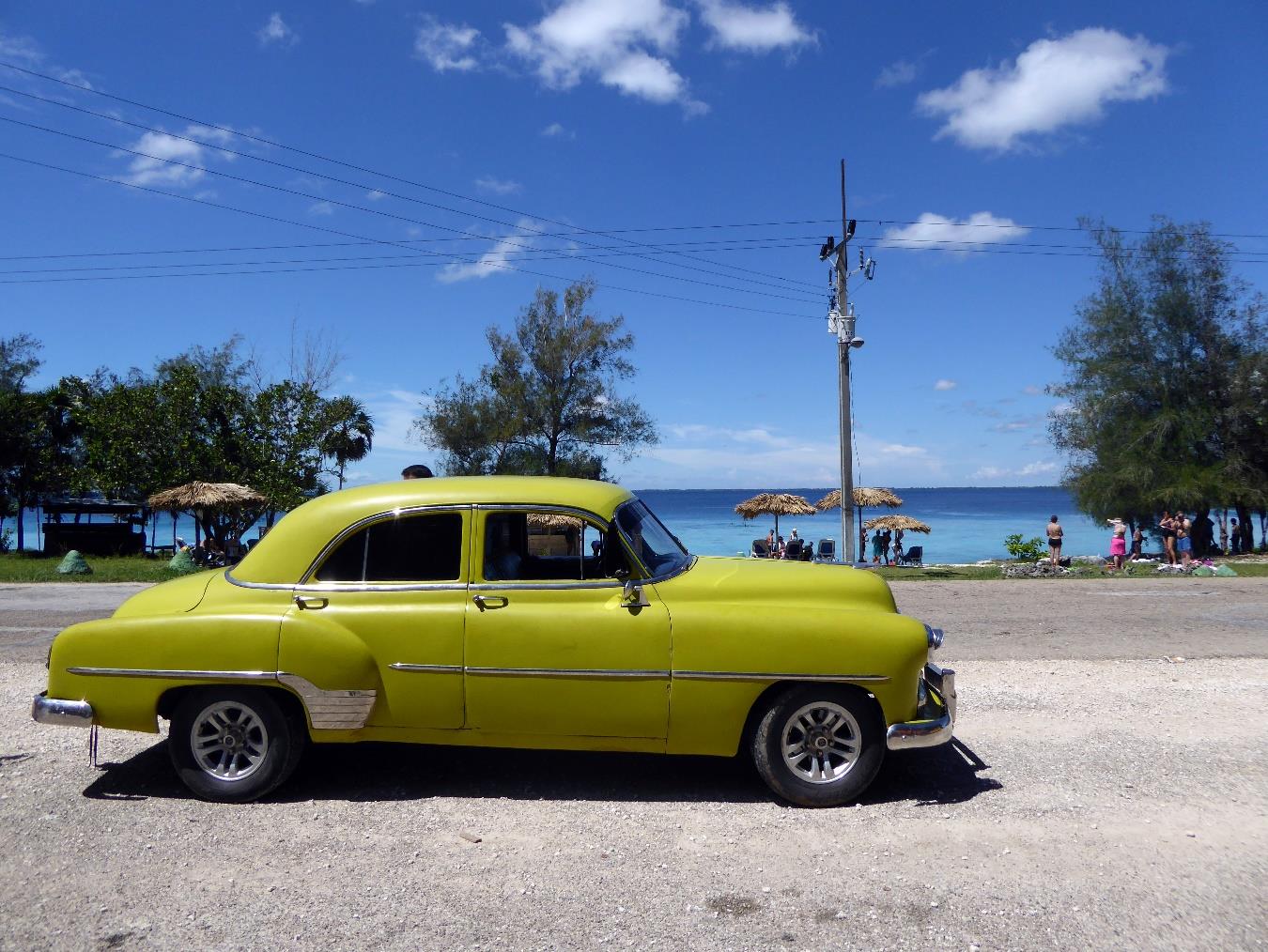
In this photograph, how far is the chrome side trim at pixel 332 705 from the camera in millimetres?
4840

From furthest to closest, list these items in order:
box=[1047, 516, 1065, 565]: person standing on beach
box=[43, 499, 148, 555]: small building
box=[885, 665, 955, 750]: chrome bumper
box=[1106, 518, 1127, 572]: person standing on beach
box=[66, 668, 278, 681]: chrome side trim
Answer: box=[43, 499, 148, 555]: small building, box=[1106, 518, 1127, 572]: person standing on beach, box=[1047, 516, 1065, 565]: person standing on beach, box=[66, 668, 278, 681]: chrome side trim, box=[885, 665, 955, 750]: chrome bumper

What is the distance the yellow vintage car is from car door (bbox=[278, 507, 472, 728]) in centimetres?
1

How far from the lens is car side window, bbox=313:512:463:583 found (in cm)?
504

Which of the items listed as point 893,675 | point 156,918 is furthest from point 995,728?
point 156,918

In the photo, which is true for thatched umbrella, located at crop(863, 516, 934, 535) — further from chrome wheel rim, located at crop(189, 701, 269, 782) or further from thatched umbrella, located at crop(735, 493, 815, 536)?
chrome wheel rim, located at crop(189, 701, 269, 782)

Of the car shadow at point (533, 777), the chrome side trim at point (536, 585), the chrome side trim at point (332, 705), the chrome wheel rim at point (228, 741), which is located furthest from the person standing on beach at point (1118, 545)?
the chrome wheel rim at point (228, 741)

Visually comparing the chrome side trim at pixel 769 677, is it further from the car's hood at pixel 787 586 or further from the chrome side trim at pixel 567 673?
the car's hood at pixel 787 586

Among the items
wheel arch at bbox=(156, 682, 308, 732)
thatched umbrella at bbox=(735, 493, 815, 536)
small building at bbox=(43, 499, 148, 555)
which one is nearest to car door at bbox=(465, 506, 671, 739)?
wheel arch at bbox=(156, 682, 308, 732)

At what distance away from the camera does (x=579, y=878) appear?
397cm

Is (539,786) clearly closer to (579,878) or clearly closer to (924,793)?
(579,878)

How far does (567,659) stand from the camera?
4781 mm

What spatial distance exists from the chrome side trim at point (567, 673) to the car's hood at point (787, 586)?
51 centimetres

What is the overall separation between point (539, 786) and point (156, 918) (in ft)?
6.84

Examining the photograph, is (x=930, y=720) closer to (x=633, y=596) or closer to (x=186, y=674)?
(x=633, y=596)
